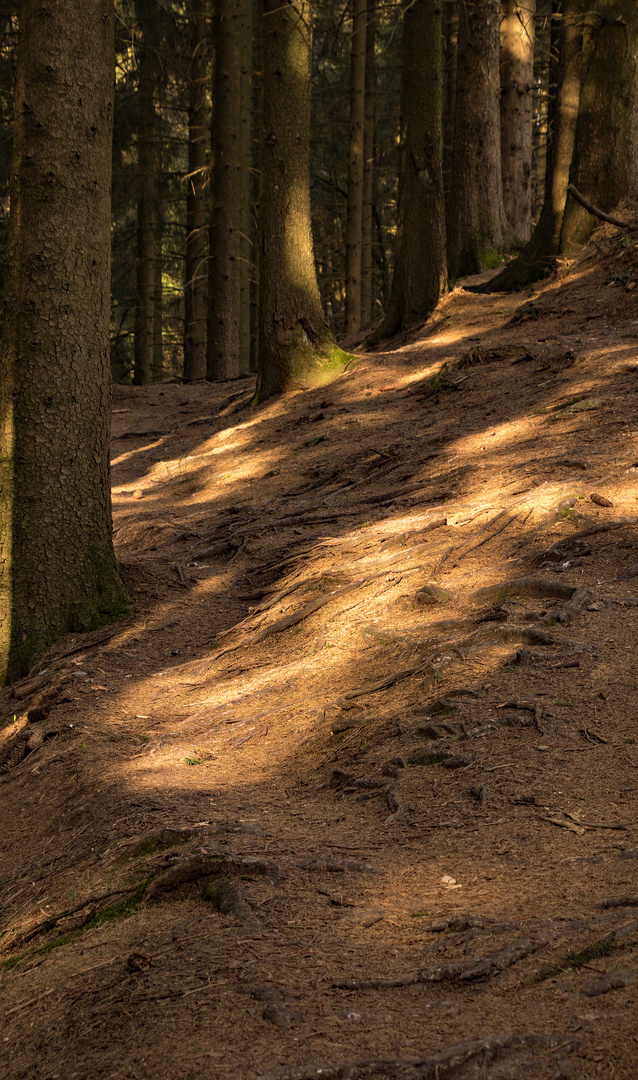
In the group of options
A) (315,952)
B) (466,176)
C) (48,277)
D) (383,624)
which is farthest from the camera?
(466,176)

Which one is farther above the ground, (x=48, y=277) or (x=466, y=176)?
(x=466, y=176)

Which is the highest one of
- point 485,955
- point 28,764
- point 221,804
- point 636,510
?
point 636,510

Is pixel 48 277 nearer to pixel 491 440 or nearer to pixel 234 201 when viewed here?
pixel 491 440

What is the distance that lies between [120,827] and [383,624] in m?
2.09

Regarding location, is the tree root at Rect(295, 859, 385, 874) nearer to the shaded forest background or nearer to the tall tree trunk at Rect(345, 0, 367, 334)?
the shaded forest background

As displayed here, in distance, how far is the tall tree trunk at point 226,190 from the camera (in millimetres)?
15945

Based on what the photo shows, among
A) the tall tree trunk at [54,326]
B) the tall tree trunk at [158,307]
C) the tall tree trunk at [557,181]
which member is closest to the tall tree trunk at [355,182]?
the tall tree trunk at [158,307]

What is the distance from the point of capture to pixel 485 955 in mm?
2334

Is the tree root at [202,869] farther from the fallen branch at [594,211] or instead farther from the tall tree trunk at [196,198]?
the tall tree trunk at [196,198]

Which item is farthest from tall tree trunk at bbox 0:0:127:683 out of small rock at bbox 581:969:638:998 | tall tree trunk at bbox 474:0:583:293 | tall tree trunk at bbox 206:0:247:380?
tall tree trunk at bbox 206:0:247:380

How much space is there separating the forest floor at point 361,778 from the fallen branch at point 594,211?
2255 mm

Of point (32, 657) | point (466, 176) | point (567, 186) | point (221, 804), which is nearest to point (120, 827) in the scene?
point (221, 804)

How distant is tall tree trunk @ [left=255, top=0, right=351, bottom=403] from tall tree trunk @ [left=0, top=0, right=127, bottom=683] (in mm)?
5214

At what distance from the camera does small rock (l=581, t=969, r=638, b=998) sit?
79.0 inches
